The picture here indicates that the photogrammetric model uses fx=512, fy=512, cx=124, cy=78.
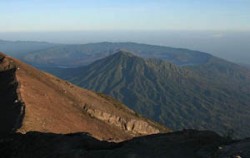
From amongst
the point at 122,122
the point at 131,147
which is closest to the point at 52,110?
the point at 122,122

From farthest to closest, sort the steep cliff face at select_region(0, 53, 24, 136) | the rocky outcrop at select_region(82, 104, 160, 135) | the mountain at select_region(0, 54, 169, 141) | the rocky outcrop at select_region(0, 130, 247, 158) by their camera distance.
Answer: the rocky outcrop at select_region(82, 104, 160, 135)
the mountain at select_region(0, 54, 169, 141)
the steep cliff face at select_region(0, 53, 24, 136)
the rocky outcrop at select_region(0, 130, 247, 158)

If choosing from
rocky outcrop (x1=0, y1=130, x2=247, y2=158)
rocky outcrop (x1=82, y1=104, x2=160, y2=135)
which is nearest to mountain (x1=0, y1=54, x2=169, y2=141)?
rocky outcrop (x1=82, y1=104, x2=160, y2=135)

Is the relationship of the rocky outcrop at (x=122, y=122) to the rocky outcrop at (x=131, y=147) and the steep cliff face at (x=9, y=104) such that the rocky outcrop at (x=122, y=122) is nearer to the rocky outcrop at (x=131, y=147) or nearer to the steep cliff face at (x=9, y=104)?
the steep cliff face at (x=9, y=104)

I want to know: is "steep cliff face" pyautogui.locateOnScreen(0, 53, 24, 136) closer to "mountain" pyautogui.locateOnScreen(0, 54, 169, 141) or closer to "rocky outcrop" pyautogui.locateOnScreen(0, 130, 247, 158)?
"mountain" pyautogui.locateOnScreen(0, 54, 169, 141)

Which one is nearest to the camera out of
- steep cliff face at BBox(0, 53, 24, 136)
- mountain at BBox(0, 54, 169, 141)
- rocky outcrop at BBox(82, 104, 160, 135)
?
steep cliff face at BBox(0, 53, 24, 136)

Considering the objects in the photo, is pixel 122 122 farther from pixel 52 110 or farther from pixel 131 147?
pixel 131 147

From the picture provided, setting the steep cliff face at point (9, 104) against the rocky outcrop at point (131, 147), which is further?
the steep cliff face at point (9, 104)

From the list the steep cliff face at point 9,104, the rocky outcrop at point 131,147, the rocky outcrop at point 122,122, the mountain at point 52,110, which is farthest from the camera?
the rocky outcrop at point 122,122

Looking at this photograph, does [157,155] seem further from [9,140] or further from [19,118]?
[19,118]

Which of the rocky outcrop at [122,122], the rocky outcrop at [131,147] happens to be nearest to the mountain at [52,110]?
the rocky outcrop at [122,122]

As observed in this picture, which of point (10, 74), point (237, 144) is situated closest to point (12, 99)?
point (10, 74)
